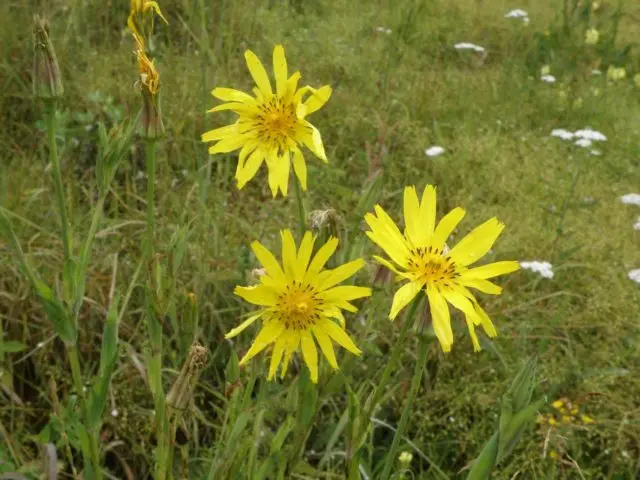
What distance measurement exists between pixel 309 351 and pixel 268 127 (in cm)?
30


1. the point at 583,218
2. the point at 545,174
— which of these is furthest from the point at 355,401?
the point at 545,174

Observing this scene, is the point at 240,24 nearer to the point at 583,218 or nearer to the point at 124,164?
the point at 124,164

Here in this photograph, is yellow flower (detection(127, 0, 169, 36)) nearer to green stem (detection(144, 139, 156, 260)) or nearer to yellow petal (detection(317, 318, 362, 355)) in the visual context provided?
green stem (detection(144, 139, 156, 260))

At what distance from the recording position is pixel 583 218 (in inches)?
92.1

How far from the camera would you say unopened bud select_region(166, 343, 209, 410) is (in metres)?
0.87

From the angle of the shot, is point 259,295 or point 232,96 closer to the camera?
point 259,295

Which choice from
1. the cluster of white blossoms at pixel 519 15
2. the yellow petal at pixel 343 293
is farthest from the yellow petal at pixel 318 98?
the cluster of white blossoms at pixel 519 15

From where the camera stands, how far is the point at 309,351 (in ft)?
2.75

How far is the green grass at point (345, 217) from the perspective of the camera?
1427 mm

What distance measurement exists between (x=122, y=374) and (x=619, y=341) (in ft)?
3.77

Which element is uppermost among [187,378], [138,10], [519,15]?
[138,10]

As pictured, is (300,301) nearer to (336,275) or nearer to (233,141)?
(336,275)

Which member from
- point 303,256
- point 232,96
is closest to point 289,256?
point 303,256

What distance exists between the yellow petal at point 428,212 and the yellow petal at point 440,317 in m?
0.09
